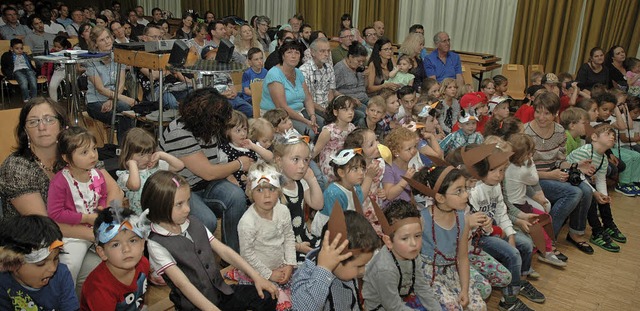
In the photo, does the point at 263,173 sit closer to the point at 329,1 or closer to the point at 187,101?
the point at 187,101

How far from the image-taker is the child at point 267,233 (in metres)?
2.41

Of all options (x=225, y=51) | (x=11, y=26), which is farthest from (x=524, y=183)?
(x=11, y=26)

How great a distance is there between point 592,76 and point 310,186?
4.93 meters

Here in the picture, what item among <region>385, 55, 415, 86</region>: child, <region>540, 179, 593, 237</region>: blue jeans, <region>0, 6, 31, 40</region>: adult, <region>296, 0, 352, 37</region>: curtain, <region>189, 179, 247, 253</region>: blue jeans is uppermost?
<region>296, 0, 352, 37</region>: curtain

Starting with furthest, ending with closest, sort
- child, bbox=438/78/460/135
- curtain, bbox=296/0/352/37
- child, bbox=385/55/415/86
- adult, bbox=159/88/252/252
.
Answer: curtain, bbox=296/0/352/37
child, bbox=385/55/415/86
child, bbox=438/78/460/135
adult, bbox=159/88/252/252

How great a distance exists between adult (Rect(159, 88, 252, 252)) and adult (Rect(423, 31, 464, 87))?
382 cm

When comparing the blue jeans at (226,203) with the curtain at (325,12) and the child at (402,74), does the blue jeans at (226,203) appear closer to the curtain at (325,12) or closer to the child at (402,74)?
the child at (402,74)

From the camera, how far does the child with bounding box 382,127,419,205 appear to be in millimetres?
3273

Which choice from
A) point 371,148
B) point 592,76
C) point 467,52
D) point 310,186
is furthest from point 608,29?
point 310,186

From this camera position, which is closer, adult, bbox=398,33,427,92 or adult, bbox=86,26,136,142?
adult, bbox=86,26,136,142

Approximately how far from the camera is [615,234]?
4.03 meters

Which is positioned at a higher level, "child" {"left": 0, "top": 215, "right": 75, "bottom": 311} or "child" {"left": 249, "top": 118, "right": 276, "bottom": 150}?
"child" {"left": 249, "top": 118, "right": 276, "bottom": 150}

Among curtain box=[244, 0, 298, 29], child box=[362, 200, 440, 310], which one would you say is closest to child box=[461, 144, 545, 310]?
child box=[362, 200, 440, 310]

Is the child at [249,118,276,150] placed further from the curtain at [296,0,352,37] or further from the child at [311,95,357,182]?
the curtain at [296,0,352,37]
